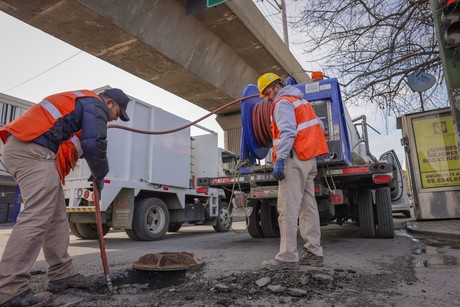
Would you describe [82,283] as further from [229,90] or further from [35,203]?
[229,90]

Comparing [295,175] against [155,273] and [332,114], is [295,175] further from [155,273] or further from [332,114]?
[332,114]

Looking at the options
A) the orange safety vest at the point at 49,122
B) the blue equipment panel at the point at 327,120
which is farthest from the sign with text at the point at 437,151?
the orange safety vest at the point at 49,122

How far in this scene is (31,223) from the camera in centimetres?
255

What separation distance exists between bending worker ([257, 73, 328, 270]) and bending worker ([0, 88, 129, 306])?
5.65ft

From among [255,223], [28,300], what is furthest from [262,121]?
[28,300]

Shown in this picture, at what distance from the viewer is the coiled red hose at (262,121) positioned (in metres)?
5.29

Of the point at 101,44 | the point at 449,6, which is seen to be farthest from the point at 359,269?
the point at 101,44

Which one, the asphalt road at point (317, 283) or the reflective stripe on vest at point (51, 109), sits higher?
the reflective stripe on vest at point (51, 109)

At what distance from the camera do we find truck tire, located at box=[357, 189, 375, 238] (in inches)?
222

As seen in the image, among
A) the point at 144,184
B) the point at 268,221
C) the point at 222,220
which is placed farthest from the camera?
the point at 222,220

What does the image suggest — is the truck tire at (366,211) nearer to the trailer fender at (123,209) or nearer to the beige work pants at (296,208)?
the beige work pants at (296,208)

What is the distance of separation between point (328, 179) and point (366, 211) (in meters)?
1.25

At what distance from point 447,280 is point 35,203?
11.1 ft

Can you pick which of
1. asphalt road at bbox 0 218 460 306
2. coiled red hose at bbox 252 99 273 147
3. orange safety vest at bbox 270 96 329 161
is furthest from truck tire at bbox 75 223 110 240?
orange safety vest at bbox 270 96 329 161
